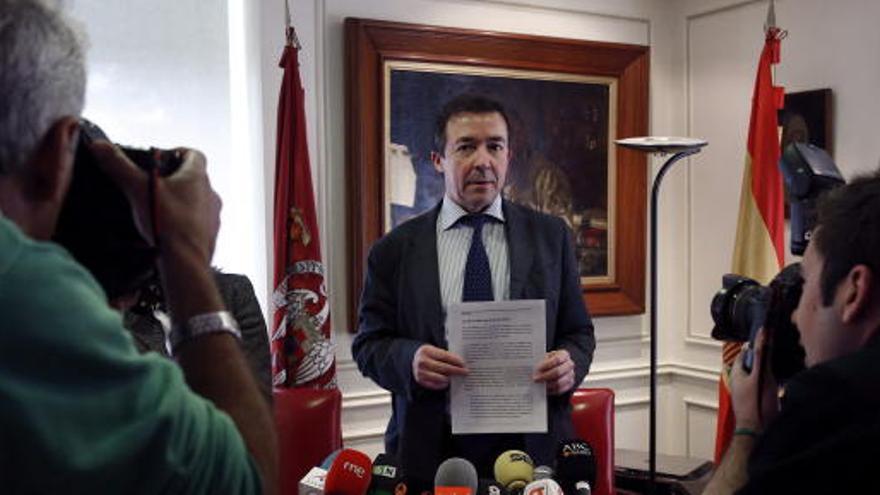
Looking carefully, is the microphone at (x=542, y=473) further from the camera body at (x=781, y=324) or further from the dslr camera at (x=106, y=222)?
the dslr camera at (x=106, y=222)

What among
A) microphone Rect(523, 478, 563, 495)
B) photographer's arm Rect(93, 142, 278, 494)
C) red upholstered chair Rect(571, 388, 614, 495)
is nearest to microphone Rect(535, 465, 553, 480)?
microphone Rect(523, 478, 563, 495)

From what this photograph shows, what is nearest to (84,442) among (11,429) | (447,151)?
(11,429)

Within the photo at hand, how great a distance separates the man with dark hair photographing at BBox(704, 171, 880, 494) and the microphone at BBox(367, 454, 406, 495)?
0.61 m

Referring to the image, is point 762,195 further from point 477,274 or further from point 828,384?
point 828,384

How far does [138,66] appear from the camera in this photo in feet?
10.6

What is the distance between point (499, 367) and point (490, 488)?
453 millimetres

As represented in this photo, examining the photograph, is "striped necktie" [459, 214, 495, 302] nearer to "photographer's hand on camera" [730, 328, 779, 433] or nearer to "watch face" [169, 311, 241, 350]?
"photographer's hand on camera" [730, 328, 779, 433]

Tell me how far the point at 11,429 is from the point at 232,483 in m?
0.17

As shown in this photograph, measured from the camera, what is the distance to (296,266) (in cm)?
312

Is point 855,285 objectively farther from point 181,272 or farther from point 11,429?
point 11,429

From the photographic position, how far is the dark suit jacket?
7.21 ft

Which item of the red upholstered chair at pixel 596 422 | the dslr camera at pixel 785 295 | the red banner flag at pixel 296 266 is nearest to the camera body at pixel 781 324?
the dslr camera at pixel 785 295

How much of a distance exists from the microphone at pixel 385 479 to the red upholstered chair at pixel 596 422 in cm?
97

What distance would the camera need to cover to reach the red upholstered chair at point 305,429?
2416 mm
